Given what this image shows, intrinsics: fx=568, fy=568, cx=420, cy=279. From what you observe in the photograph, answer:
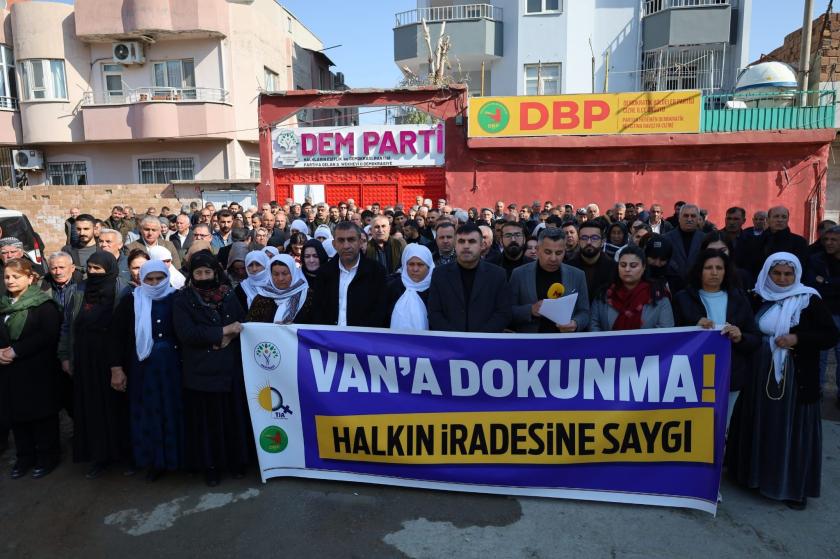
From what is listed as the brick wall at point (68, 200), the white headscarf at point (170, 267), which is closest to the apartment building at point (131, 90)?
the brick wall at point (68, 200)

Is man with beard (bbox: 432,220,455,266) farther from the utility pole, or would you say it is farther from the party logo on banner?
the utility pole

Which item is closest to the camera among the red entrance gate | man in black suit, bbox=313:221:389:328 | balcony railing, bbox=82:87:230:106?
man in black suit, bbox=313:221:389:328

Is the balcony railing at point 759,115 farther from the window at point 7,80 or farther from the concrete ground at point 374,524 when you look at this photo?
the window at point 7,80

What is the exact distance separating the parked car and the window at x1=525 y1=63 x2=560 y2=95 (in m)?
18.4

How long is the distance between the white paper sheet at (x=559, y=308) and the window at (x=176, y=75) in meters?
21.3

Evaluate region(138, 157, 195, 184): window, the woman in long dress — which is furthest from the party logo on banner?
region(138, 157, 195, 184): window

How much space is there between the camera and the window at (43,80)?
71.6ft

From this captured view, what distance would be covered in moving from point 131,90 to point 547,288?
884 inches

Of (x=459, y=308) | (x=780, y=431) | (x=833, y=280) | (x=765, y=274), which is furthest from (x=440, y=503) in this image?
(x=833, y=280)

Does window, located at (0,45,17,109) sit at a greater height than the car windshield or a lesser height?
greater

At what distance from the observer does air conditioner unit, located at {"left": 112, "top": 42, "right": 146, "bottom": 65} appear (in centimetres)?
2114

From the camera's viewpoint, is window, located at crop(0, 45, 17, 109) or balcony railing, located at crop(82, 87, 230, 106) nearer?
balcony railing, located at crop(82, 87, 230, 106)

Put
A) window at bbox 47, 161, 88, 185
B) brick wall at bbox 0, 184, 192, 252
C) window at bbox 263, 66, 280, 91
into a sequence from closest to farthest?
brick wall at bbox 0, 184, 192, 252 < window at bbox 47, 161, 88, 185 < window at bbox 263, 66, 280, 91

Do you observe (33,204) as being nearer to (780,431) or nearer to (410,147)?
(410,147)
